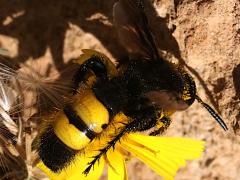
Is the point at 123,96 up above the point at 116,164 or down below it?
above

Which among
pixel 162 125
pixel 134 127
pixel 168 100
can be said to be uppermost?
pixel 168 100

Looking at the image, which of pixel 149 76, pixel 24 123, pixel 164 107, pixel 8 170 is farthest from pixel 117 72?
pixel 8 170

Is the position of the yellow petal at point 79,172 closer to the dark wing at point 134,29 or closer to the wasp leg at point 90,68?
the wasp leg at point 90,68

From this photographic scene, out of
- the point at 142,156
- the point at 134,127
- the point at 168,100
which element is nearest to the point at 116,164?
the point at 142,156

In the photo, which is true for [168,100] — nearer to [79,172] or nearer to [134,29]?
[134,29]

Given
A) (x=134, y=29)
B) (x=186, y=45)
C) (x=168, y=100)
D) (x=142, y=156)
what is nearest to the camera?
(x=168, y=100)

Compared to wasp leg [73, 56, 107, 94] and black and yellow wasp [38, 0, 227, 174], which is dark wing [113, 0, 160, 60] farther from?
wasp leg [73, 56, 107, 94]

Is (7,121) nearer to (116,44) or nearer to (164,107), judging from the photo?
(116,44)
